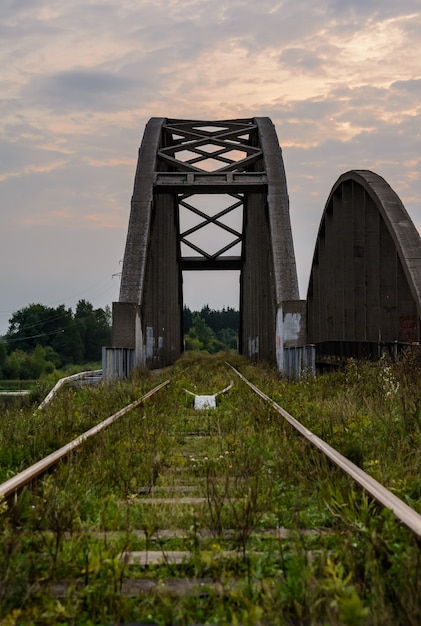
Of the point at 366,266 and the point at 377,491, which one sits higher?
the point at 366,266

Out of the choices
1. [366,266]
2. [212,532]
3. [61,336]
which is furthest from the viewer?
[61,336]

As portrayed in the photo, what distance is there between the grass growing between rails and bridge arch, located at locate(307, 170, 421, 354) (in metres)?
6.17

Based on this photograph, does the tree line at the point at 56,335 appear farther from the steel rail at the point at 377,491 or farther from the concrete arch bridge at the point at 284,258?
the steel rail at the point at 377,491

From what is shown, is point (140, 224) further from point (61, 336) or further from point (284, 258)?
point (61, 336)

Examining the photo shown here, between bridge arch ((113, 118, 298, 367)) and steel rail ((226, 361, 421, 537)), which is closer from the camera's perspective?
steel rail ((226, 361, 421, 537))

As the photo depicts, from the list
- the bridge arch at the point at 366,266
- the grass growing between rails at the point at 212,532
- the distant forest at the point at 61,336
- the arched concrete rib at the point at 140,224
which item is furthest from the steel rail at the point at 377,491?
the distant forest at the point at 61,336

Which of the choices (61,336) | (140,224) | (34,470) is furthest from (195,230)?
(61,336)

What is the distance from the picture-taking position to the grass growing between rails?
2771mm

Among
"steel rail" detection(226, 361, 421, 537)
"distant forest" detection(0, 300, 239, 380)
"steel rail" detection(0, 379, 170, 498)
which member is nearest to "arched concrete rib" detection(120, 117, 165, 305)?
"steel rail" detection(0, 379, 170, 498)

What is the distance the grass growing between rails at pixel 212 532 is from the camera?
2771 mm

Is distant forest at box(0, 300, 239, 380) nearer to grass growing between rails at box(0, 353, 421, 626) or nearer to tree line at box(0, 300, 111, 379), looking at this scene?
tree line at box(0, 300, 111, 379)

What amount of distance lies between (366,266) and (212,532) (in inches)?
515

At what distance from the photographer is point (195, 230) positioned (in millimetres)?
34188

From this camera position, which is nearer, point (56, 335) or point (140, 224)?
point (140, 224)
